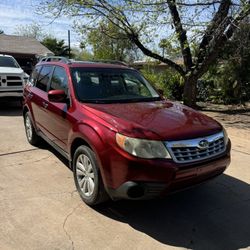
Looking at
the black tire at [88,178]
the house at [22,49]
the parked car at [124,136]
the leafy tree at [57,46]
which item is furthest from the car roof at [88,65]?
the leafy tree at [57,46]

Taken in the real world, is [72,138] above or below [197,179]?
above

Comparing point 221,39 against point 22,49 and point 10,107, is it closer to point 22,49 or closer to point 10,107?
point 10,107

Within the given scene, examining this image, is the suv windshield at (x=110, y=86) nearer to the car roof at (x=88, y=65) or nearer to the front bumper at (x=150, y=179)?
the car roof at (x=88, y=65)

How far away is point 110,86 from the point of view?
17.7 feet

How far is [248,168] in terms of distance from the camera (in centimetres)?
621

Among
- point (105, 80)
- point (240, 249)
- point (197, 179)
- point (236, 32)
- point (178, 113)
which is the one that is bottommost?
point (240, 249)

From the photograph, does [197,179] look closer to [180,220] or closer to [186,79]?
[180,220]

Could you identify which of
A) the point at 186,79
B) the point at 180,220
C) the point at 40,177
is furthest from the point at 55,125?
the point at 186,79

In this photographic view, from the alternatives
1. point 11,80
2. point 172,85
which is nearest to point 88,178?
point 11,80

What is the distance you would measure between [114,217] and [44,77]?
3211 mm

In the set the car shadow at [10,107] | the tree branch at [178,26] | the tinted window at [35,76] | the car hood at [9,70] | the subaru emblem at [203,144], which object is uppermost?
the tree branch at [178,26]

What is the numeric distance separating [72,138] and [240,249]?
237cm

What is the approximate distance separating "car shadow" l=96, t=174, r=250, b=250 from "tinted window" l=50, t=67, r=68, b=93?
1.93 metres

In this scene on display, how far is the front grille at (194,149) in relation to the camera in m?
3.85
